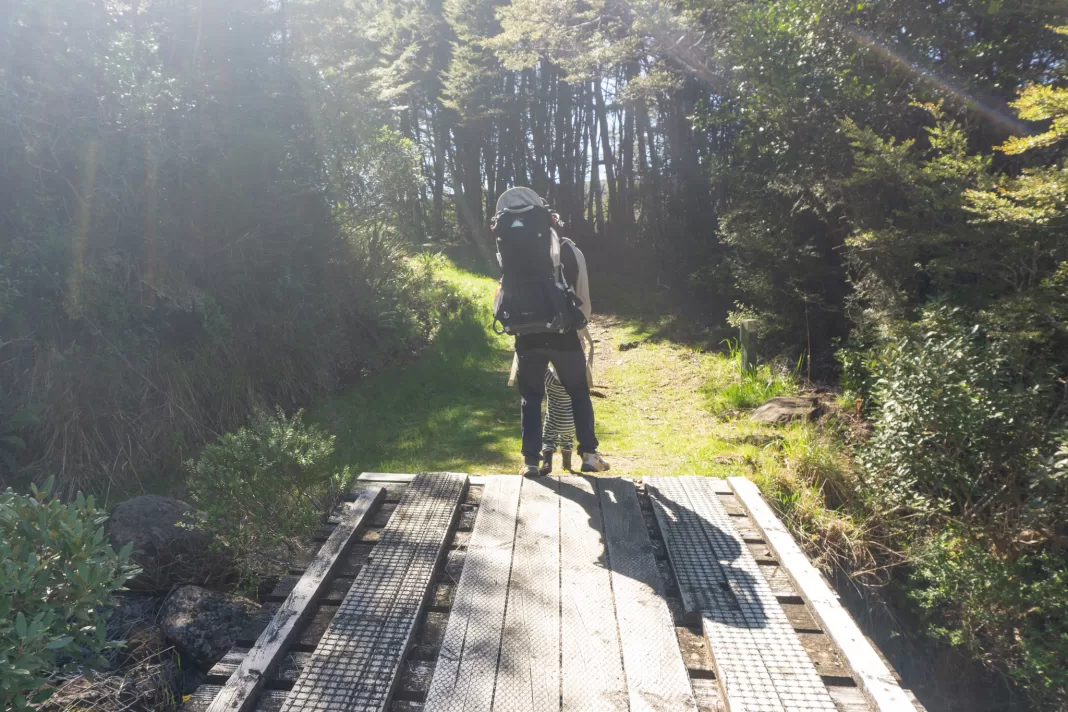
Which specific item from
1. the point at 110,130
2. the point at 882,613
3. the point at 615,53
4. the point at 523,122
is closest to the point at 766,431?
the point at 882,613

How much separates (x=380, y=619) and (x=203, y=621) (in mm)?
1715

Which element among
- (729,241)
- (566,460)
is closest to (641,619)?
(566,460)

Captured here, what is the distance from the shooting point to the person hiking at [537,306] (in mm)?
4488

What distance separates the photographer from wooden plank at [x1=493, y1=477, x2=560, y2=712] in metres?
2.65

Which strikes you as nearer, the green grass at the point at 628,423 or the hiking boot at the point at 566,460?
the hiking boot at the point at 566,460

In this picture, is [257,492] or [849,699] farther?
[257,492]

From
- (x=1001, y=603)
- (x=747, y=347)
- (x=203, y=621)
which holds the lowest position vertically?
(x=1001, y=603)

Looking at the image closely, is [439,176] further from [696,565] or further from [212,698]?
[212,698]

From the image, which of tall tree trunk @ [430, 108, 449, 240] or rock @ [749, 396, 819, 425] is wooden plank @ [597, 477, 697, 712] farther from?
tall tree trunk @ [430, 108, 449, 240]

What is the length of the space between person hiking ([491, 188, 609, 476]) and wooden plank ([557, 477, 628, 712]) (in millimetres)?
741

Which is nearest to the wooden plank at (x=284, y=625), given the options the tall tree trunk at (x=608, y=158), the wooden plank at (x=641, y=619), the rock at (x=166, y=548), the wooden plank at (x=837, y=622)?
the rock at (x=166, y=548)

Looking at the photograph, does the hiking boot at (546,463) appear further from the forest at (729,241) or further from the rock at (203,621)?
the forest at (729,241)

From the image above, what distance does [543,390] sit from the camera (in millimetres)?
→ 4984

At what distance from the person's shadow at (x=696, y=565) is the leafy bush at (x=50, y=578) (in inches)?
95.7
